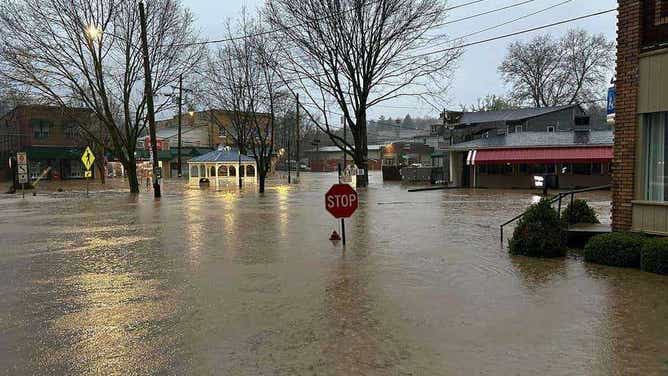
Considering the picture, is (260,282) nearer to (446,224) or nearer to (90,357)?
(90,357)

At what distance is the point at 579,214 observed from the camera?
11570 millimetres

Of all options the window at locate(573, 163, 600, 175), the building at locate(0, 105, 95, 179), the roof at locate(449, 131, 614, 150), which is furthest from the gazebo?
the window at locate(573, 163, 600, 175)

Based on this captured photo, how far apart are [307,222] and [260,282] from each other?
7536 millimetres

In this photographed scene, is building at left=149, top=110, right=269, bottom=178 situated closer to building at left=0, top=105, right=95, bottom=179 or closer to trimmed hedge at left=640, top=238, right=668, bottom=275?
building at left=0, top=105, right=95, bottom=179

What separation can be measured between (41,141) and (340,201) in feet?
185

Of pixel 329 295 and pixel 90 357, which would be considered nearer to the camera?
pixel 90 357

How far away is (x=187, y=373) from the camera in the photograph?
4367mm

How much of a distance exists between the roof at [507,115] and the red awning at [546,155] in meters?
9.42

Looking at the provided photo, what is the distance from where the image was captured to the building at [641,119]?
862 centimetres

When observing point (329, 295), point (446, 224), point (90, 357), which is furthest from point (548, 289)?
point (446, 224)

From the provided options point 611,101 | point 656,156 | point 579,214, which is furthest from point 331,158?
point 656,156

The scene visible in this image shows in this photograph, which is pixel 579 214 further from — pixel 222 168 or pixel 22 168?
pixel 222 168

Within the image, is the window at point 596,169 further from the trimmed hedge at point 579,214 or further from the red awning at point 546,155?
the trimmed hedge at point 579,214

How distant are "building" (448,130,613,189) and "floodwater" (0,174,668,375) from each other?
22989 millimetres
